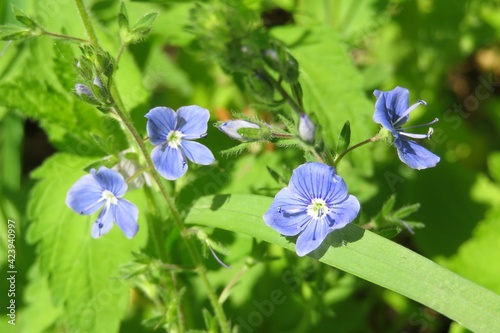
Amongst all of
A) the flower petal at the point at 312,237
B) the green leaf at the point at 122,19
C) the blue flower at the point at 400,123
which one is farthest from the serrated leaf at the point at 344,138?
the green leaf at the point at 122,19

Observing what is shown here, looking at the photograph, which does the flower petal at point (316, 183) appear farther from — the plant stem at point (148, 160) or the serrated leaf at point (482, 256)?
the serrated leaf at point (482, 256)

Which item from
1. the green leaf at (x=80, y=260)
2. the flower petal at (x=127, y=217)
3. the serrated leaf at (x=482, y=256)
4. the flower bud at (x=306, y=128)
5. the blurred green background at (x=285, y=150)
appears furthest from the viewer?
the serrated leaf at (x=482, y=256)

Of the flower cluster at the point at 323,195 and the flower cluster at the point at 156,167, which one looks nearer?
the flower cluster at the point at 323,195

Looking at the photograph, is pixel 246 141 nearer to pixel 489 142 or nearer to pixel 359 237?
pixel 359 237

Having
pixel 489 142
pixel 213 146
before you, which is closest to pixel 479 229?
pixel 489 142

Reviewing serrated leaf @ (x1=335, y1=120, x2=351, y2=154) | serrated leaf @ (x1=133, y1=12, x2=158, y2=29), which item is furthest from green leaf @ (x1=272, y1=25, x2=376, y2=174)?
serrated leaf @ (x1=133, y1=12, x2=158, y2=29)

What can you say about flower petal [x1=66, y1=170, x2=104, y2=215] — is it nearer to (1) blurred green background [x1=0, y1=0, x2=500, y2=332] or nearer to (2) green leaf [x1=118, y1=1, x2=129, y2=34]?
(1) blurred green background [x1=0, y1=0, x2=500, y2=332]

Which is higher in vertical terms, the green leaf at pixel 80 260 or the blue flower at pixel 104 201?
the blue flower at pixel 104 201

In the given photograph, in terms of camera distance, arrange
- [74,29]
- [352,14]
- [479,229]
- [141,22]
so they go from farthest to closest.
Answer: [352,14]
[479,229]
[74,29]
[141,22]
